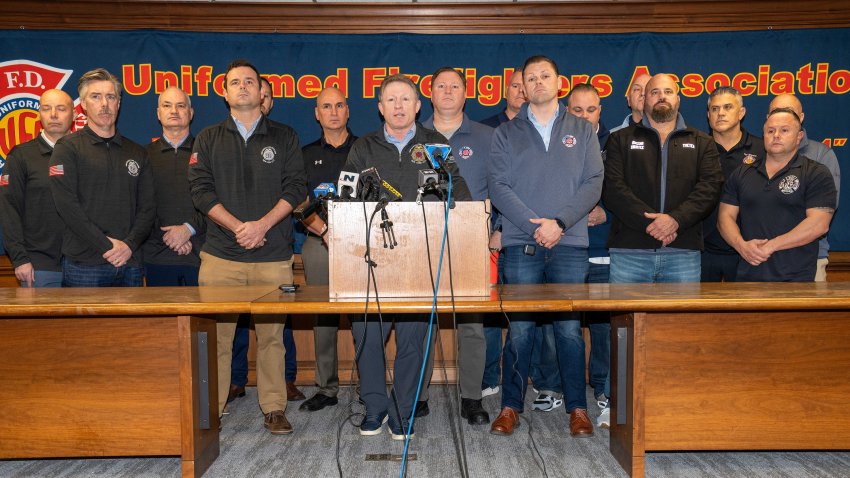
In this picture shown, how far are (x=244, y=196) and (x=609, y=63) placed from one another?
2648 mm

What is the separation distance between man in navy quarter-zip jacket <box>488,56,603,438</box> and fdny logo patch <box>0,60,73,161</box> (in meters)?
3.17

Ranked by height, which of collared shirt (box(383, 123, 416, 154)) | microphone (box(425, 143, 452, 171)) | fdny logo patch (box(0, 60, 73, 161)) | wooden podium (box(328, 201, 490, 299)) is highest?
fdny logo patch (box(0, 60, 73, 161))

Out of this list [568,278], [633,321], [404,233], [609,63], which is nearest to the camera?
[404,233]

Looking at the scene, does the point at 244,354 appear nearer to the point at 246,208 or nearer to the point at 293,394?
the point at 293,394

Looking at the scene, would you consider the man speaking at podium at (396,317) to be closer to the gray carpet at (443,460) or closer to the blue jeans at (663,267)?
the gray carpet at (443,460)

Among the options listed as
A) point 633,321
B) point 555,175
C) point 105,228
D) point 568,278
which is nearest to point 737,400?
point 633,321

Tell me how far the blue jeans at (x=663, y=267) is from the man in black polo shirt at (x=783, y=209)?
0.87 feet

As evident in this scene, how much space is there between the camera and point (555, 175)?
10.6 ft

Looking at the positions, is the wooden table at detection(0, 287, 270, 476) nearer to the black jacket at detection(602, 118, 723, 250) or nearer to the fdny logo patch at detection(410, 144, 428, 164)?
the fdny logo patch at detection(410, 144, 428, 164)

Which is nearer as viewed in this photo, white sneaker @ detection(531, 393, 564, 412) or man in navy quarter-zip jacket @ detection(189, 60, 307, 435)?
man in navy quarter-zip jacket @ detection(189, 60, 307, 435)

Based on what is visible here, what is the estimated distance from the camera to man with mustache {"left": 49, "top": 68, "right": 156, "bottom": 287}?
3.30 meters

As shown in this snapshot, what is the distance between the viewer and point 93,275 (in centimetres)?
338

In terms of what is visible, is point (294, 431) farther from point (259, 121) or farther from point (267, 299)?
point (259, 121)

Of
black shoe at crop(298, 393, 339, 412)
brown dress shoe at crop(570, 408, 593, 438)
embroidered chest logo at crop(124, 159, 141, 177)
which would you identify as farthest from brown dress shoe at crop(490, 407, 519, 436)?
embroidered chest logo at crop(124, 159, 141, 177)
